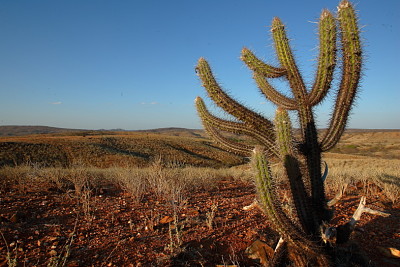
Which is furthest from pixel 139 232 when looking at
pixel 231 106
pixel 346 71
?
pixel 346 71

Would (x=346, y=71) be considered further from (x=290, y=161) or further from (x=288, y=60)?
(x=290, y=161)

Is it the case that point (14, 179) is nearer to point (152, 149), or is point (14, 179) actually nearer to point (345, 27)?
point (345, 27)

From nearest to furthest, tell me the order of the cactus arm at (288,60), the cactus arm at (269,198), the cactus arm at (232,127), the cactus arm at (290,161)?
the cactus arm at (269,198)
the cactus arm at (290,161)
the cactus arm at (288,60)
the cactus arm at (232,127)

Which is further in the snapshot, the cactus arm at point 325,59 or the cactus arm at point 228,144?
the cactus arm at point 228,144

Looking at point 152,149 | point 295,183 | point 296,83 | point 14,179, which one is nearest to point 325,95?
point 296,83

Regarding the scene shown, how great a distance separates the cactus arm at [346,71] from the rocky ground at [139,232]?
171 cm

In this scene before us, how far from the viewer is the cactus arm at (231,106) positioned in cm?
348

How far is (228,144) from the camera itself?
3986mm

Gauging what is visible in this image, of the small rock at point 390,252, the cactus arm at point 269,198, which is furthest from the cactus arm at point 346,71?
the small rock at point 390,252

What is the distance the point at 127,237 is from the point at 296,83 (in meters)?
3.18

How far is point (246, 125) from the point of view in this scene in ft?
11.7

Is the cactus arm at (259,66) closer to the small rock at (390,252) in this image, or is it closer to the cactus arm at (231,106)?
the cactus arm at (231,106)

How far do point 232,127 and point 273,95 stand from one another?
0.82 m

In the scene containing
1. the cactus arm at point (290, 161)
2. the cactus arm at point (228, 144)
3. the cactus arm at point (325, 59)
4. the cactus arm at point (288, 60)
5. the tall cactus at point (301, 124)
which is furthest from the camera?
the cactus arm at point (228, 144)
